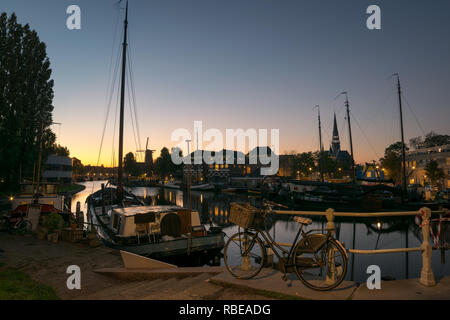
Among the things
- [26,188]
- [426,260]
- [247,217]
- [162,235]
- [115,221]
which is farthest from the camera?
[26,188]

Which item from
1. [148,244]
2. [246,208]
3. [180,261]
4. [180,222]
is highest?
[246,208]

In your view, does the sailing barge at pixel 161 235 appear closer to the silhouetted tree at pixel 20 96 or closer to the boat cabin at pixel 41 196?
the boat cabin at pixel 41 196

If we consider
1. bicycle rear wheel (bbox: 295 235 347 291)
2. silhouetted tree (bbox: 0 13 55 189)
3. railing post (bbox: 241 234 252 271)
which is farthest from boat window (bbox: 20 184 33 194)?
bicycle rear wheel (bbox: 295 235 347 291)

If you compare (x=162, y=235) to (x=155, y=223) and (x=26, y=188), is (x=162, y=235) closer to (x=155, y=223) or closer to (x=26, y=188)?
(x=155, y=223)

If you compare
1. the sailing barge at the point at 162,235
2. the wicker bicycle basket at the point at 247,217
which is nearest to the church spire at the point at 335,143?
the sailing barge at the point at 162,235

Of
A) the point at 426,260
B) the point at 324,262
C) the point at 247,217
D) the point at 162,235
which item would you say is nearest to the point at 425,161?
the point at 162,235

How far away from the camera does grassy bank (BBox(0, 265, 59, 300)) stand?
20.0 feet

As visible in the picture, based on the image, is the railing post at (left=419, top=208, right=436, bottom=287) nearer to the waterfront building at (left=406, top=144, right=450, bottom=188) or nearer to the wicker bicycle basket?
the wicker bicycle basket

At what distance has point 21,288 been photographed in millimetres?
6695

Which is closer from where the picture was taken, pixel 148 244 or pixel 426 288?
pixel 426 288
